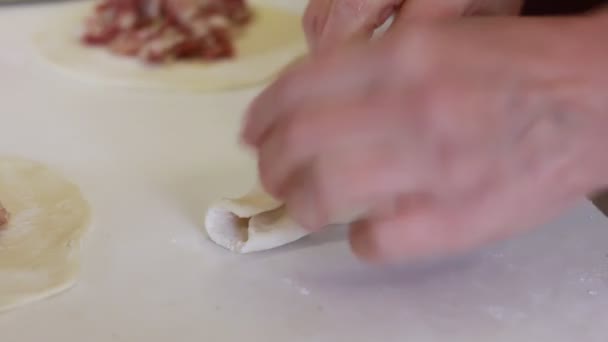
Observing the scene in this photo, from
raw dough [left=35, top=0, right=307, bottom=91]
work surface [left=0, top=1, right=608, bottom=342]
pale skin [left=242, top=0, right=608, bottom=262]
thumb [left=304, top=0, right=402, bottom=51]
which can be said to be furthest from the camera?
raw dough [left=35, top=0, right=307, bottom=91]

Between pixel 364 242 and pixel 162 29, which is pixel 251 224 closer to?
pixel 364 242

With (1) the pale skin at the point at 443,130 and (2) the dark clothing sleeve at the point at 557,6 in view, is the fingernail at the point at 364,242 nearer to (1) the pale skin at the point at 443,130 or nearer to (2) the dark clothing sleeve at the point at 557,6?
(1) the pale skin at the point at 443,130

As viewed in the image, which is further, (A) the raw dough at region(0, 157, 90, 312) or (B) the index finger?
(A) the raw dough at region(0, 157, 90, 312)

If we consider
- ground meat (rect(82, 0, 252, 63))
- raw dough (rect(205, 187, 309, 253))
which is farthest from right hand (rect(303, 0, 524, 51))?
ground meat (rect(82, 0, 252, 63))

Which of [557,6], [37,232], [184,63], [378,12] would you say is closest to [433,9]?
[378,12]

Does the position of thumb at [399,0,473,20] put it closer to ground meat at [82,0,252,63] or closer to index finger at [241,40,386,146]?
index finger at [241,40,386,146]

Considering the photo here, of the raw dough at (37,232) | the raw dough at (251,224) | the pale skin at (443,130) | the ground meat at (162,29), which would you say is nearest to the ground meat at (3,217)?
the raw dough at (37,232)
